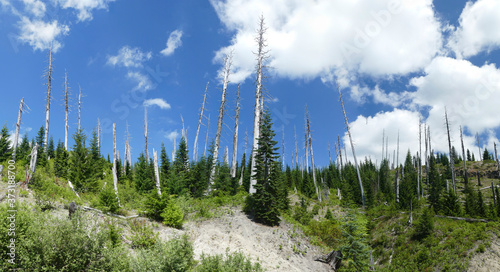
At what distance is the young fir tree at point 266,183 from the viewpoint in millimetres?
16406

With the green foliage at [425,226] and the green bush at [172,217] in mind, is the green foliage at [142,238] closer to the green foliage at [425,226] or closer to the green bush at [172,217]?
the green bush at [172,217]

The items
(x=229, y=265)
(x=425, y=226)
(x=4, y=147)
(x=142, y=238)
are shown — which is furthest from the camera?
(x=4, y=147)

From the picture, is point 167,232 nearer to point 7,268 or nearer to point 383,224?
point 7,268

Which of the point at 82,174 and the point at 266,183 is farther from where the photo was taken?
the point at 82,174

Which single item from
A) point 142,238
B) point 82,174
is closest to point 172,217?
point 142,238

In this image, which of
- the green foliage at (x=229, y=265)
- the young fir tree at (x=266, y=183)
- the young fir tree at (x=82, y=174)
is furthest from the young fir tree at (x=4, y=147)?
the green foliage at (x=229, y=265)

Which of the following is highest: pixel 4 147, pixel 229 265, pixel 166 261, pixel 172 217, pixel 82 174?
pixel 4 147

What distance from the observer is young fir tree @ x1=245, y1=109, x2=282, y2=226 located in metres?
16.4

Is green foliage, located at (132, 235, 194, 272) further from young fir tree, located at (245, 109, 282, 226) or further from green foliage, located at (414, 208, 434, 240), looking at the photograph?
green foliage, located at (414, 208, 434, 240)

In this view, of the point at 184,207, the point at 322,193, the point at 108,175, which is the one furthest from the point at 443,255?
the point at 108,175

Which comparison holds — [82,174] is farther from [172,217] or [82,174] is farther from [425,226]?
[425,226]

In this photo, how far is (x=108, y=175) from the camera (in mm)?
32781

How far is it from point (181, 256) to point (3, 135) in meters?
30.3

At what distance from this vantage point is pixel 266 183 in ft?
55.1
